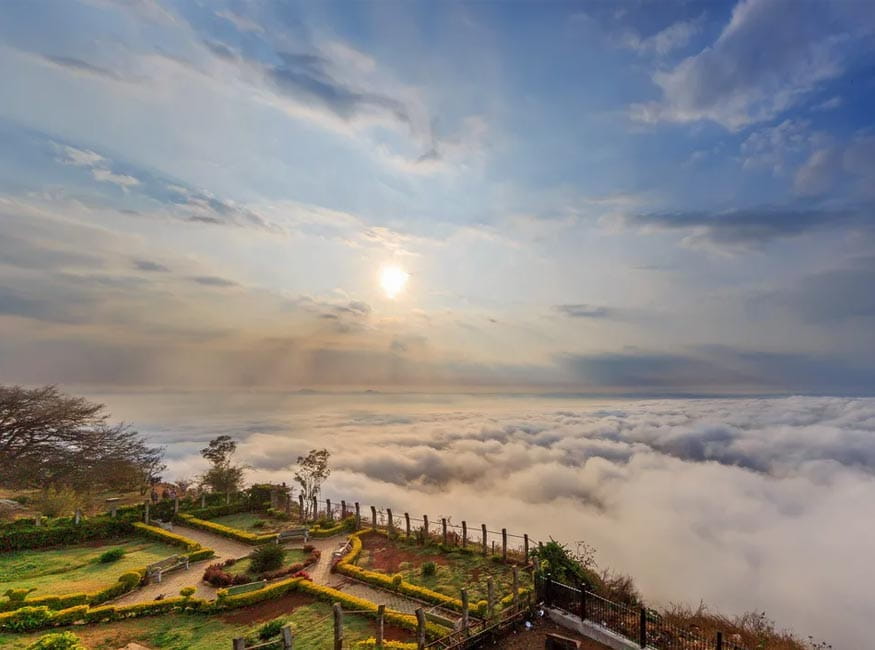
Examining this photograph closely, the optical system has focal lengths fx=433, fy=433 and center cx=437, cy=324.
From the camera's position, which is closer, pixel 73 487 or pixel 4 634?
pixel 4 634

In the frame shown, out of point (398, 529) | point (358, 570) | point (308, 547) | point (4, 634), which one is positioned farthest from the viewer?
point (398, 529)

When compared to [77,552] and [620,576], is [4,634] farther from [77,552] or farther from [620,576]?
[620,576]

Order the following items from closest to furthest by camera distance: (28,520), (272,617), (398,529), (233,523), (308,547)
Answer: (272,617) < (308,547) < (28,520) < (398,529) < (233,523)

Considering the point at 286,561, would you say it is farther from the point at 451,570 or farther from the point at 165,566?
the point at 451,570

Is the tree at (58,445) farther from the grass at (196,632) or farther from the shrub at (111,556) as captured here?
→ the grass at (196,632)

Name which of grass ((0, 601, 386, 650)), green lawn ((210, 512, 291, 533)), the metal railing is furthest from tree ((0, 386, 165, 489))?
the metal railing

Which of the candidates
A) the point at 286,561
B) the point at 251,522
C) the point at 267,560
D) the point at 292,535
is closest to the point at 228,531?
the point at 251,522

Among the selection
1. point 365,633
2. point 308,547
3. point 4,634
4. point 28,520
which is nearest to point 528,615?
point 365,633
